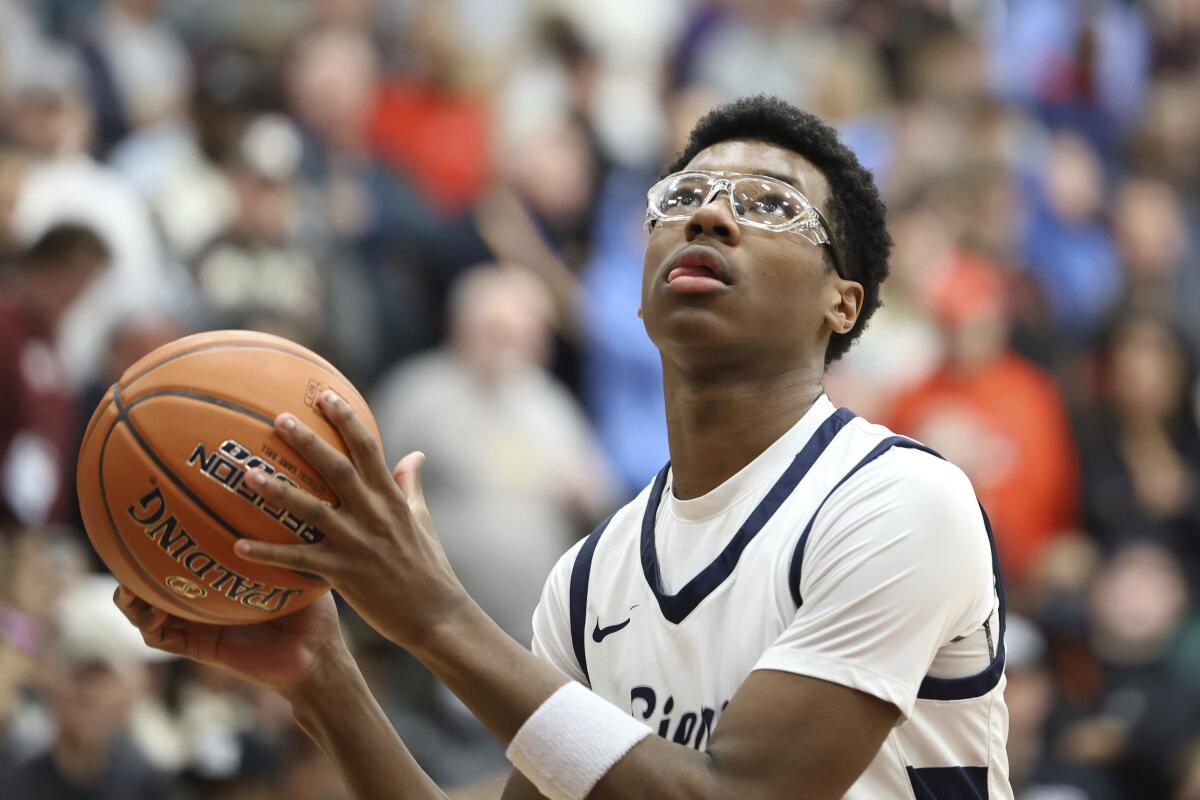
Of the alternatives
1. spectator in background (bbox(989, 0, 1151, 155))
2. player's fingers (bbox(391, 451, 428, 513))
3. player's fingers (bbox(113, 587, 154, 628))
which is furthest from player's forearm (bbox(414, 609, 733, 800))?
spectator in background (bbox(989, 0, 1151, 155))

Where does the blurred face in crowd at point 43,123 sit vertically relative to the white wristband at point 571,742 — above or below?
above

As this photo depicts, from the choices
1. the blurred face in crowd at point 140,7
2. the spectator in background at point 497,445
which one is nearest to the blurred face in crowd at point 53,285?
the spectator in background at point 497,445

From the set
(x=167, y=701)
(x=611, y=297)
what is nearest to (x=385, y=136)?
(x=611, y=297)

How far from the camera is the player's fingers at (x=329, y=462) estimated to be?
296 cm

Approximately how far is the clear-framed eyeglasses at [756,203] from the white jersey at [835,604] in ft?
1.35

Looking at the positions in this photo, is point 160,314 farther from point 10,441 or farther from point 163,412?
point 163,412

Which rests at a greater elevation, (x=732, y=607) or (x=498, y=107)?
(x=498, y=107)

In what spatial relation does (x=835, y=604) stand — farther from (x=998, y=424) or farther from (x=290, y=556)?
(x=998, y=424)

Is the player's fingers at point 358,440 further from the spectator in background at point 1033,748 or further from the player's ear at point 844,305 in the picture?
the spectator in background at point 1033,748

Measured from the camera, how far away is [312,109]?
9023mm

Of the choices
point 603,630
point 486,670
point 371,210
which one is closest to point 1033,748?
point 371,210

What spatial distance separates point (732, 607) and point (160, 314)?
16.6ft

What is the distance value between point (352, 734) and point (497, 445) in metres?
4.92

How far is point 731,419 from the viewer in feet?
11.9
